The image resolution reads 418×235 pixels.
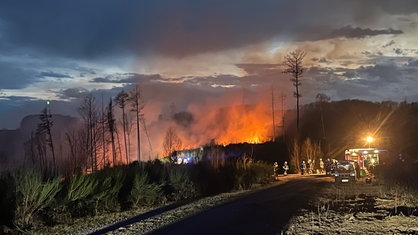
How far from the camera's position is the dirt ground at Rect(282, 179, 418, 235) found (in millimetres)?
14211

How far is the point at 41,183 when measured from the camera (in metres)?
17.0

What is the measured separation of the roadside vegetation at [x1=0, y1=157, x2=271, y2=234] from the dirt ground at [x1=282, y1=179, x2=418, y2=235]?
24.0 ft

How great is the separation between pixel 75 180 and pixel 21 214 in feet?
9.86

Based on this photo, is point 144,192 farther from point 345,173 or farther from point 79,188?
point 345,173

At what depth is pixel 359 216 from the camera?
17109 millimetres

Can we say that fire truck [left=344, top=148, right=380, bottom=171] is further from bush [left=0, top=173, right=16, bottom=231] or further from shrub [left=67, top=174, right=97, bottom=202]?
bush [left=0, top=173, right=16, bottom=231]

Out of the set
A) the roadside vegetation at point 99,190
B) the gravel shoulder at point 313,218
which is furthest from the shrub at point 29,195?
the gravel shoulder at point 313,218

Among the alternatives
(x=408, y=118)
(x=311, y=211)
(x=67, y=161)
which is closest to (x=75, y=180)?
(x=67, y=161)

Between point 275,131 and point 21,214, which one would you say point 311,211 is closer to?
point 21,214

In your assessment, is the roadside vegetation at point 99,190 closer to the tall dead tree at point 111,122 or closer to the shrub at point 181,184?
the shrub at point 181,184

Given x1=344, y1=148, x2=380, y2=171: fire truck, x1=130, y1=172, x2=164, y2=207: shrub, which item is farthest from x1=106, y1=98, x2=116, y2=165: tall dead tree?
x1=130, y1=172, x2=164, y2=207: shrub

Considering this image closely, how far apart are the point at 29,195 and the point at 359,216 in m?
11.0

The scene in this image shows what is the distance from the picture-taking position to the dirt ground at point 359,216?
14.2 meters

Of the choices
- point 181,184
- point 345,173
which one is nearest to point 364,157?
point 345,173
